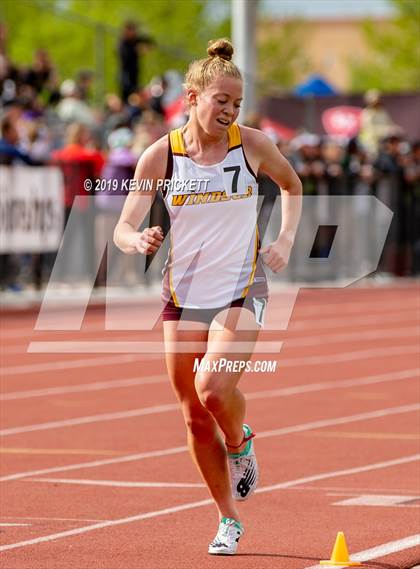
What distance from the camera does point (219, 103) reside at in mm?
7230

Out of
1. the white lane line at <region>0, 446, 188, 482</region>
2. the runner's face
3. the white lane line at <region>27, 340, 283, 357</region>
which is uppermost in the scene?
the runner's face

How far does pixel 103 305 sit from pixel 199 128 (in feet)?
49.8

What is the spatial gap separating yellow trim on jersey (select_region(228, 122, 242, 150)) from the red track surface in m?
1.82

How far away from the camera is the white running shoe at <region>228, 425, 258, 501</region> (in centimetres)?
761

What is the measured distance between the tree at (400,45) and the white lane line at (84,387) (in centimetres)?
4876

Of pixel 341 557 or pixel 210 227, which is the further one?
pixel 210 227

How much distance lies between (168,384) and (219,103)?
7625 mm

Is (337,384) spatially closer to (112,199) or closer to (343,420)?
(343,420)

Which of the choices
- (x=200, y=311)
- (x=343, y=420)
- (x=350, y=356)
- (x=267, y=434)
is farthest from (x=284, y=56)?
(x=200, y=311)

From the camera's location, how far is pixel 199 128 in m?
7.36

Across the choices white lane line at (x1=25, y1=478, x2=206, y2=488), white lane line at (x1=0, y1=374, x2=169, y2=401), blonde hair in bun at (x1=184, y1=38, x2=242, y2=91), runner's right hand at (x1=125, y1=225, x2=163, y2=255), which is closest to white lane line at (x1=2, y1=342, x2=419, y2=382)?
white lane line at (x1=0, y1=374, x2=169, y2=401)

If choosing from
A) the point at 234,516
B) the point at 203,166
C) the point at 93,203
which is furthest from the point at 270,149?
the point at 93,203

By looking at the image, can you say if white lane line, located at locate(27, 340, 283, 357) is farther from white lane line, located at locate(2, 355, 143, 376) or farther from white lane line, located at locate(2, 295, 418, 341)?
white lane line, located at locate(2, 295, 418, 341)

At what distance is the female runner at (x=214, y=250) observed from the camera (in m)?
7.29
